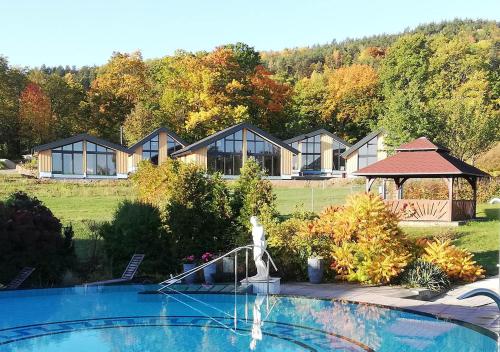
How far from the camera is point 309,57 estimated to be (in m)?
102

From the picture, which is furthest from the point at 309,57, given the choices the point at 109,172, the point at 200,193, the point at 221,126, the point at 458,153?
the point at 200,193

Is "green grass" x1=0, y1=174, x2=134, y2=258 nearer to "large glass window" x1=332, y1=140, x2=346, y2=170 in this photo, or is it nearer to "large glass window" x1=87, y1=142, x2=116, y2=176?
"large glass window" x1=87, y1=142, x2=116, y2=176

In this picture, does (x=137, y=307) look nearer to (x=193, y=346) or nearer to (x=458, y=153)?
(x=193, y=346)

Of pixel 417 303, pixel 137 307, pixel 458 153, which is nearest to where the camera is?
pixel 417 303

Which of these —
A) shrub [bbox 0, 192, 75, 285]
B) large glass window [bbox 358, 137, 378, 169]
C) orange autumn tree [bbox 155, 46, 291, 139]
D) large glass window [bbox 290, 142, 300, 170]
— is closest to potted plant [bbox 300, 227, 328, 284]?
shrub [bbox 0, 192, 75, 285]

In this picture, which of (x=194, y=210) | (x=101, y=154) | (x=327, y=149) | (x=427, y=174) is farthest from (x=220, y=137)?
(x=194, y=210)

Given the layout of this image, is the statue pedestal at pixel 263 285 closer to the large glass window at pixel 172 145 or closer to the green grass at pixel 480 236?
the green grass at pixel 480 236

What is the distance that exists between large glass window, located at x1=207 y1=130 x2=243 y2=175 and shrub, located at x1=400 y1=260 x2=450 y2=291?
33.6 metres

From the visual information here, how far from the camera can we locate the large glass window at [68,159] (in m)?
46.2

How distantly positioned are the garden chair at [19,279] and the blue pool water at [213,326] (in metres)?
0.44

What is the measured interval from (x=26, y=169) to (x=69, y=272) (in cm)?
3486

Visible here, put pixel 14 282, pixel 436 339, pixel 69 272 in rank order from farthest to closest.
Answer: pixel 69 272 → pixel 14 282 → pixel 436 339

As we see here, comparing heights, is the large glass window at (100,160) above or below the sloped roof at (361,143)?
below

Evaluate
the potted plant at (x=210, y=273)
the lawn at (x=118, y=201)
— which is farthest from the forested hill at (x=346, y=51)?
the potted plant at (x=210, y=273)
